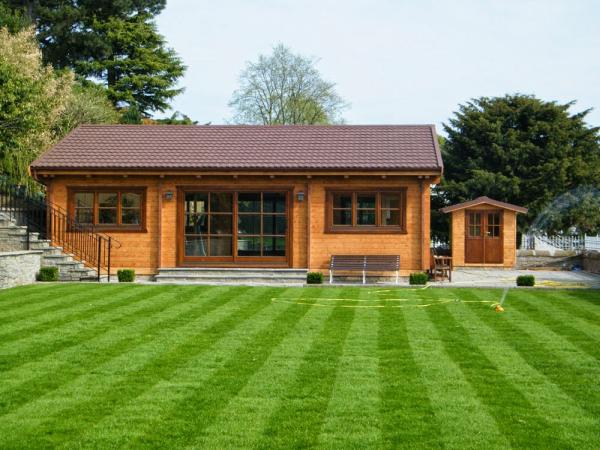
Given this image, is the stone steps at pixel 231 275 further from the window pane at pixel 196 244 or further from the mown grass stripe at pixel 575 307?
the mown grass stripe at pixel 575 307

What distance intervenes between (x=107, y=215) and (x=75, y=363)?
43.9 ft

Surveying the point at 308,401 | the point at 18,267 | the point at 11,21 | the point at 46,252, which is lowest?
the point at 308,401

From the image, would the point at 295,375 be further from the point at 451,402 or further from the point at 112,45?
the point at 112,45

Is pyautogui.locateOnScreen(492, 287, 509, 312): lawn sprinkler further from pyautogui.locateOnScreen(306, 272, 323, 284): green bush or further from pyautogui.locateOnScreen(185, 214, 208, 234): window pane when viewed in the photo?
pyautogui.locateOnScreen(185, 214, 208, 234): window pane

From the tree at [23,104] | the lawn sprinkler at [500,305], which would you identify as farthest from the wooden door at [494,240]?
the tree at [23,104]

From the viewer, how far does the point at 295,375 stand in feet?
28.2

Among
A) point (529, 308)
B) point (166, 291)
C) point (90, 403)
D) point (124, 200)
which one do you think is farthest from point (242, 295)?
point (90, 403)

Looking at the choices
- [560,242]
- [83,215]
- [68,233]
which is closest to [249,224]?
[83,215]

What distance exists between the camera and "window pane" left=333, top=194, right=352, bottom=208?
21.7 metres

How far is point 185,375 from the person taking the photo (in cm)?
855

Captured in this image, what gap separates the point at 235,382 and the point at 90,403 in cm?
158

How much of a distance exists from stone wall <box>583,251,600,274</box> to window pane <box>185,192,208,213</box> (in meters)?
14.3

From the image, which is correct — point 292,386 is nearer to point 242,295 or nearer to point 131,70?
point 242,295

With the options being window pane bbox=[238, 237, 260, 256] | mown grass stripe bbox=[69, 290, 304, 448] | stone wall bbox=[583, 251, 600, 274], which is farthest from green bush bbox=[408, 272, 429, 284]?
stone wall bbox=[583, 251, 600, 274]
